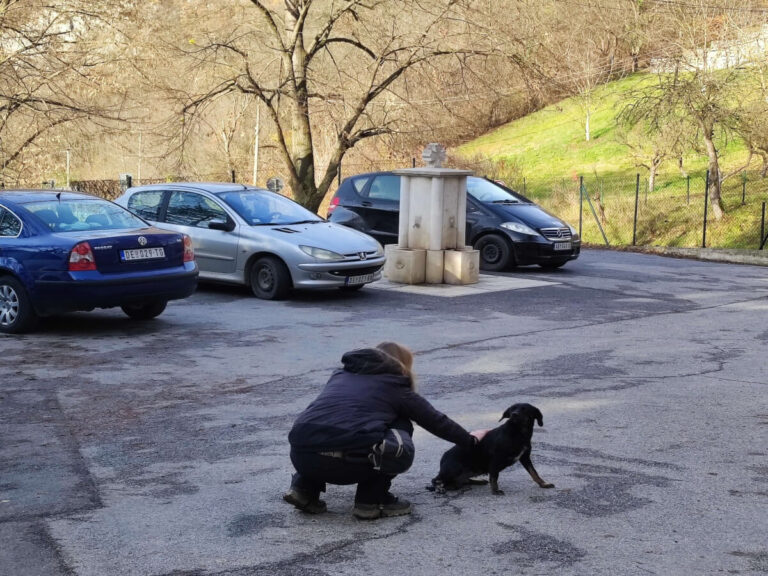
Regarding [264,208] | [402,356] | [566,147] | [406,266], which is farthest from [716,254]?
[566,147]

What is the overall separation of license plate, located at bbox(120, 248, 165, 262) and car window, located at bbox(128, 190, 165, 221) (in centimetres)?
395

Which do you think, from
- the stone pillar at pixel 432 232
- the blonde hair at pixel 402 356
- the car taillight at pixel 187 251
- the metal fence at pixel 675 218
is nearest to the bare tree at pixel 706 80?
the metal fence at pixel 675 218

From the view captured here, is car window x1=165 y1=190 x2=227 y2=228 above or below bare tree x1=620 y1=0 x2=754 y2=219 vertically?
below

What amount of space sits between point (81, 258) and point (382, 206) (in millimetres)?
8009

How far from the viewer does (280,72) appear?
87.0 ft

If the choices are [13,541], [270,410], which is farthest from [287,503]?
[270,410]

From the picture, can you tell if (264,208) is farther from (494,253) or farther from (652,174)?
(652,174)

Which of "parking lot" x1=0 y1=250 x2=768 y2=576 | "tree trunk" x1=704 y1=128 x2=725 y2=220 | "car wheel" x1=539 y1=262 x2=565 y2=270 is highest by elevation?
"tree trunk" x1=704 y1=128 x2=725 y2=220

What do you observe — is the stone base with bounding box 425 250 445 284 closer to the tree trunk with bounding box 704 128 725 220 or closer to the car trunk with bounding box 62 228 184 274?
the car trunk with bounding box 62 228 184 274

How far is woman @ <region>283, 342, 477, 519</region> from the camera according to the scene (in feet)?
16.8

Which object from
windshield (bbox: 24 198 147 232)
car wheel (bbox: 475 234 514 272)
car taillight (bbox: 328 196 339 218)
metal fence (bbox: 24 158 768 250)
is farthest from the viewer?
metal fence (bbox: 24 158 768 250)

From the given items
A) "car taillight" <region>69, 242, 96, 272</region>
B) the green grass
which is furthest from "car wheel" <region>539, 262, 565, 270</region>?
"car taillight" <region>69, 242, 96, 272</region>

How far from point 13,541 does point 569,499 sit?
9.41ft

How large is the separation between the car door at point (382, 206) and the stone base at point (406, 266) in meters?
1.80
